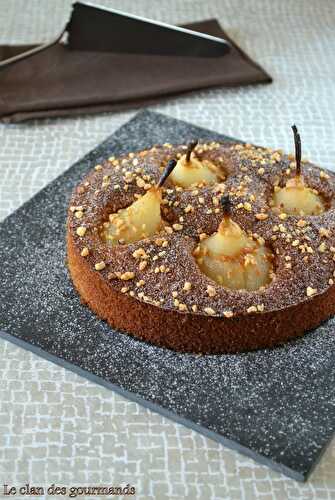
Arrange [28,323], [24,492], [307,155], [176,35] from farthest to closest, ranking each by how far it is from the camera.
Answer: [176,35] < [307,155] < [28,323] < [24,492]

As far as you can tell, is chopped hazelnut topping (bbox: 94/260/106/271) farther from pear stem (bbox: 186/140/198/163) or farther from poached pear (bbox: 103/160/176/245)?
pear stem (bbox: 186/140/198/163)

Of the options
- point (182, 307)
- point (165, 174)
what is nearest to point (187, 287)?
point (182, 307)

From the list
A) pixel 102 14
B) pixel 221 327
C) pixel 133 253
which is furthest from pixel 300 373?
pixel 102 14

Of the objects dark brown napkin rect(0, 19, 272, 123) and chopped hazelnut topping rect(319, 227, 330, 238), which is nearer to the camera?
chopped hazelnut topping rect(319, 227, 330, 238)

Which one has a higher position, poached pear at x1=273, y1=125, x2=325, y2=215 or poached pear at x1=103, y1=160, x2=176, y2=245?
poached pear at x1=273, y1=125, x2=325, y2=215

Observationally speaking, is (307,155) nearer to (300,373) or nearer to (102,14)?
(102,14)

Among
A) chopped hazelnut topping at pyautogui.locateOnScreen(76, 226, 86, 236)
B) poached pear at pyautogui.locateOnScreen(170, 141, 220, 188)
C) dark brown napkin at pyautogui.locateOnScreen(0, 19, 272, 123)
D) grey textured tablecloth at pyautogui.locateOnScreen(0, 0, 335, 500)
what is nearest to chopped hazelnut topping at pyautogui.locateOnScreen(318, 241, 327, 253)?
poached pear at pyautogui.locateOnScreen(170, 141, 220, 188)

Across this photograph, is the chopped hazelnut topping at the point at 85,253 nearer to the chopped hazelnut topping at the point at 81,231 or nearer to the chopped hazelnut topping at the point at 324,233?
the chopped hazelnut topping at the point at 81,231
